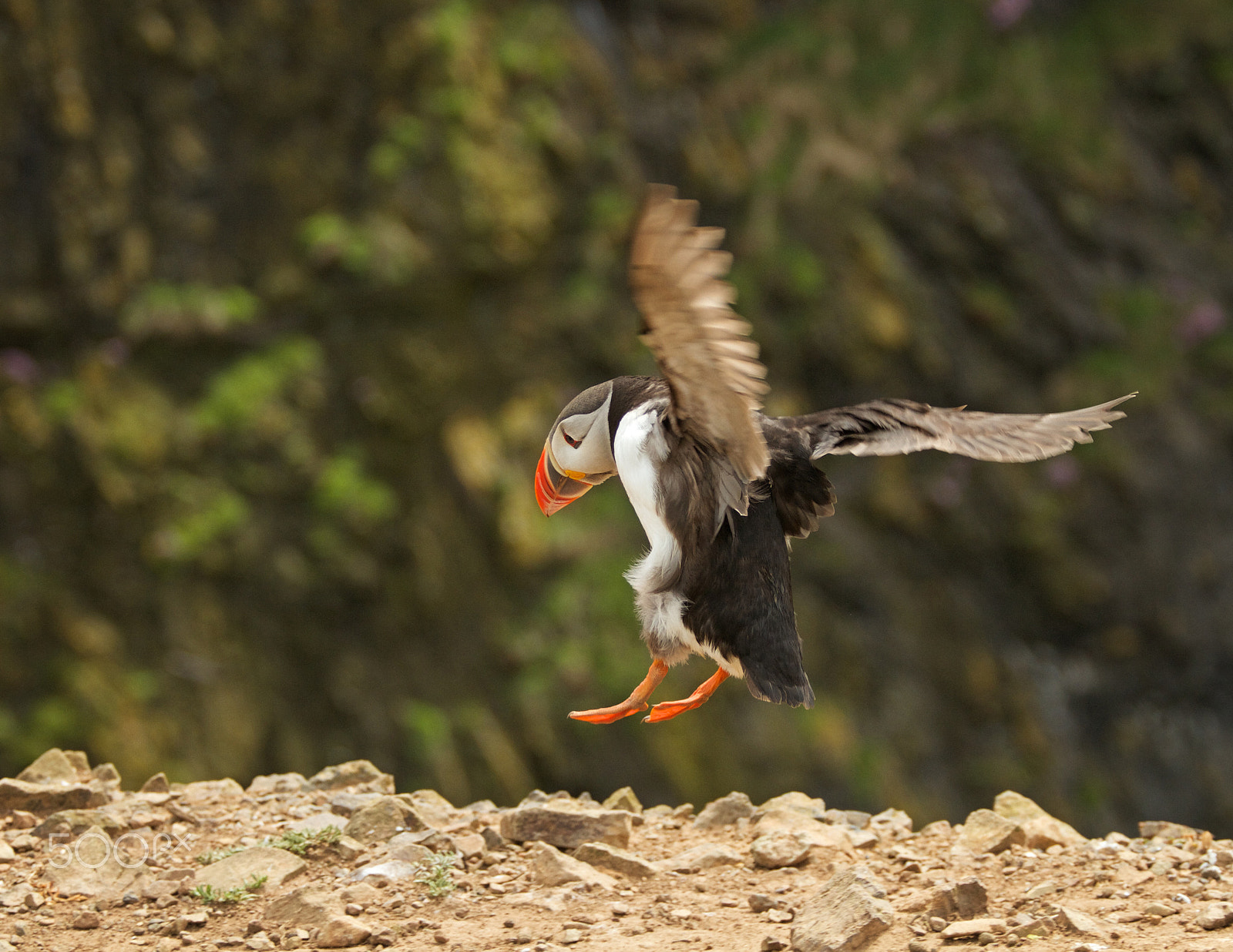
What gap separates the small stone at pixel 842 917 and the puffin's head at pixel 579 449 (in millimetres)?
1598

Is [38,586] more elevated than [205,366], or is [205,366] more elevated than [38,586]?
[205,366]

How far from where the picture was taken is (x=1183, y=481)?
492 inches

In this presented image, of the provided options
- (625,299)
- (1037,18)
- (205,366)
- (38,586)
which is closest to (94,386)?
(205,366)

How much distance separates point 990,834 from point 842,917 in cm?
128

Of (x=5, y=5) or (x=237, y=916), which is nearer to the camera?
(x=237, y=916)

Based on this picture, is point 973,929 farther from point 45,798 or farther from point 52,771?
point 52,771

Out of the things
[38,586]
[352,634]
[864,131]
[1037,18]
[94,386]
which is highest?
[1037,18]

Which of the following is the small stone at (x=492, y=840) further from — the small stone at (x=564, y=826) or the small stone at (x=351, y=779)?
the small stone at (x=351, y=779)

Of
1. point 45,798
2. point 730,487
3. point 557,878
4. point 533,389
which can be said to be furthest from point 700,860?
point 533,389

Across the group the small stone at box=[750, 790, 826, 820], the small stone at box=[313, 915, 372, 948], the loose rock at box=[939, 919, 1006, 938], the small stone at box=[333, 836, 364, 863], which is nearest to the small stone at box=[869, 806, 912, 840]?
the small stone at box=[750, 790, 826, 820]

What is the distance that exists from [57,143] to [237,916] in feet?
32.5

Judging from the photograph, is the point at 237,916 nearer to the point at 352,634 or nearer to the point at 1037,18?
the point at 352,634

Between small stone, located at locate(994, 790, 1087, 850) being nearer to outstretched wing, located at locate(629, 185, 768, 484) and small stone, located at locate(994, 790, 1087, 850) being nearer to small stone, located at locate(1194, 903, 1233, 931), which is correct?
small stone, located at locate(1194, 903, 1233, 931)

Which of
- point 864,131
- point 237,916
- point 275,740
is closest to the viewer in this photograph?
point 237,916
